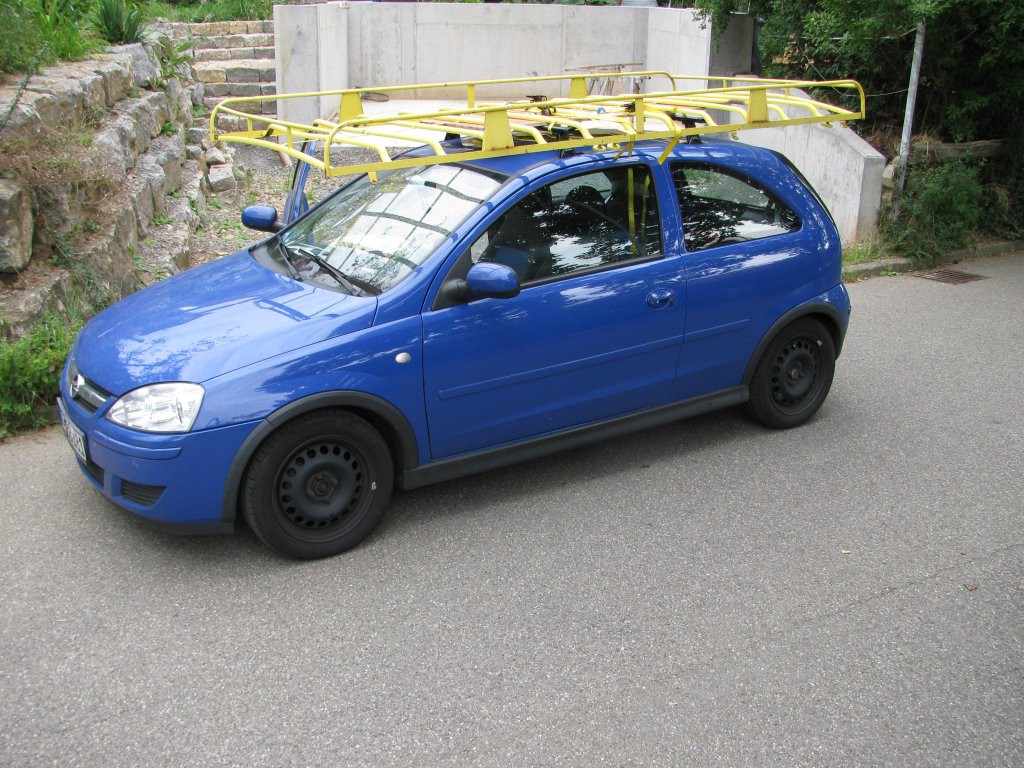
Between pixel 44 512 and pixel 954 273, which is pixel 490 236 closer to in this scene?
pixel 44 512

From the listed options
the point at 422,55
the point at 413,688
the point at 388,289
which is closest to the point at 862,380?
the point at 388,289

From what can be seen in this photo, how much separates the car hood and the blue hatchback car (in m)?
0.01

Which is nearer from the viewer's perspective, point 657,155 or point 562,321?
point 562,321

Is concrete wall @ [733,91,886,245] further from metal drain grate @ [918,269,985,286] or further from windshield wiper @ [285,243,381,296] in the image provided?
windshield wiper @ [285,243,381,296]

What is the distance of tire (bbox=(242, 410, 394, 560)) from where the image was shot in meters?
4.11

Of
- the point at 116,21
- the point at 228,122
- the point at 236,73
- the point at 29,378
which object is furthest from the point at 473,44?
the point at 29,378

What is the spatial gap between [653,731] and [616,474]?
2.04m

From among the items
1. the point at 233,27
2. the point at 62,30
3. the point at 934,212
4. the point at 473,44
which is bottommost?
the point at 934,212

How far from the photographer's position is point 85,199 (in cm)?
688

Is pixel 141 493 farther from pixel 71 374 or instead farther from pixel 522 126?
pixel 522 126

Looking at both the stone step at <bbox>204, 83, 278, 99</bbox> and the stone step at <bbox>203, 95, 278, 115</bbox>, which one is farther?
the stone step at <bbox>204, 83, 278, 99</bbox>

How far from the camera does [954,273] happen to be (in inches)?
368

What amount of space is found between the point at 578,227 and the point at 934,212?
19.9 ft

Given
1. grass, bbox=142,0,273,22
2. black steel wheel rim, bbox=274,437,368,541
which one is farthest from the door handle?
grass, bbox=142,0,273,22
